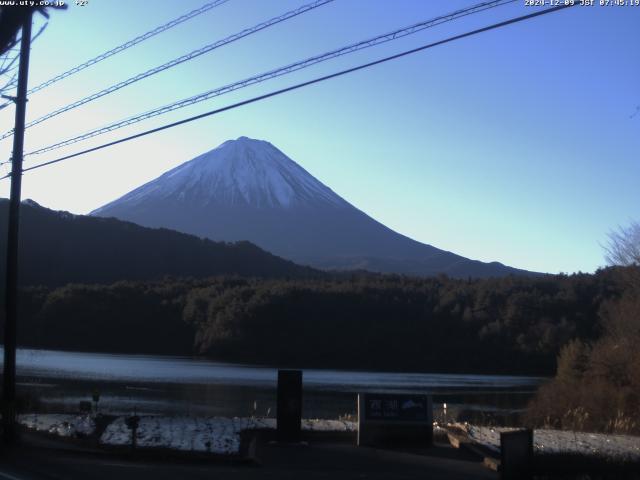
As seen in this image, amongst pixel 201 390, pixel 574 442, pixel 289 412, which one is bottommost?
pixel 201 390

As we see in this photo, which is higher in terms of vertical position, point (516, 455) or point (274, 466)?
point (516, 455)

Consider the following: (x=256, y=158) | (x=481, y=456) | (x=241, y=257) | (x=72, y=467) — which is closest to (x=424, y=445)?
(x=481, y=456)

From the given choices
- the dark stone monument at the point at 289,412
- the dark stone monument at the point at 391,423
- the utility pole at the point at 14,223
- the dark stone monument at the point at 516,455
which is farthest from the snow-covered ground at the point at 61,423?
the dark stone monument at the point at 516,455

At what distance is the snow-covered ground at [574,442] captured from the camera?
50.5 feet

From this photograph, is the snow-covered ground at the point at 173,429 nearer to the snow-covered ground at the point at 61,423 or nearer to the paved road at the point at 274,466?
the snow-covered ground at the point at 61,423

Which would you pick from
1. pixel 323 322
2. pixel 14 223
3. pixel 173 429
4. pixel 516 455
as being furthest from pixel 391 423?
pixel 323 322

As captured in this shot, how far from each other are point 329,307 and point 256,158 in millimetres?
99850

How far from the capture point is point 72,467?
12.9 meters

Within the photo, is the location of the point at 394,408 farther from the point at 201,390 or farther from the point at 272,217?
the point at 272,217

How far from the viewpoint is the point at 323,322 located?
218 ft

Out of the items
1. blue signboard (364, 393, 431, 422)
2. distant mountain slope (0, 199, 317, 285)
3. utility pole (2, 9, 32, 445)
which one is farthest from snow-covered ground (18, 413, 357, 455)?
distant mountain slope (0, 199, 317, 285)

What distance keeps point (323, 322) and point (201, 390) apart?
32.1m

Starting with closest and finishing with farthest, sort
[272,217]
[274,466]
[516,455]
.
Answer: [516,455] < [274,466] < [272,217]

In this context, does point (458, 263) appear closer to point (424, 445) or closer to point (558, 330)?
point (558, 330)
